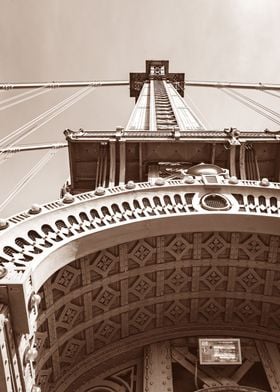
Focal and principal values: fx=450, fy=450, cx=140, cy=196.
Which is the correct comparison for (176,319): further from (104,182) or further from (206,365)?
(104,182)

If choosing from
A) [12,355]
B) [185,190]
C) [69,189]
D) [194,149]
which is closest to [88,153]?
[69,189]

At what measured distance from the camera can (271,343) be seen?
41.0 ft

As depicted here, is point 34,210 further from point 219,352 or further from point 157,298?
point 219,352

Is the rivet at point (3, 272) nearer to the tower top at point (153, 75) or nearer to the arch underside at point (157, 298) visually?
the arch underside at point (157, 298)

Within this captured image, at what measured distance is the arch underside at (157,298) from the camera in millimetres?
11039

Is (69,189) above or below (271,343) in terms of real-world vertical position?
above

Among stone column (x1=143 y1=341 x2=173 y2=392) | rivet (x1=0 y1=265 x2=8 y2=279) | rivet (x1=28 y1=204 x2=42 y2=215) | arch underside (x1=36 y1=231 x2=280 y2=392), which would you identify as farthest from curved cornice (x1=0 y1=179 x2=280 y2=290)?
stone column (x1=143 y1=341 x2=173 y2=392)

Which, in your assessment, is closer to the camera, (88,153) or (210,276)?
(210,276)

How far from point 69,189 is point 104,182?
104 inches

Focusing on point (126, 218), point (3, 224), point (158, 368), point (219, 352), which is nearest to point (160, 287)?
point (158, 368)

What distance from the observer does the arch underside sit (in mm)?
11039

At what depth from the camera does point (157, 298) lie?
12.2 meters

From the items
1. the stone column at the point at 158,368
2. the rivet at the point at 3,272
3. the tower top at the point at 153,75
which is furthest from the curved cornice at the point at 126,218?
the tower top at the point at 153,75

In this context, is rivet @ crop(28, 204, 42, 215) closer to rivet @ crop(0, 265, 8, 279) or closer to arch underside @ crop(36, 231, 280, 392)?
arch underside @ crop(36, 231, 280, 392)
